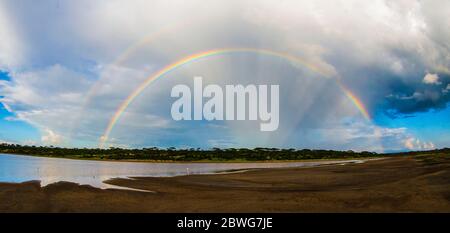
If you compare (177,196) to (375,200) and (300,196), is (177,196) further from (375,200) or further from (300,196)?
(375,200)

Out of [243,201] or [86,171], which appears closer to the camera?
[243,201]

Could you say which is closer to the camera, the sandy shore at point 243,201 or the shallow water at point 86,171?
the sandy shore at point 243,201

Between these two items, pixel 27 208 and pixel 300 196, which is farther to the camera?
pixel 300 196

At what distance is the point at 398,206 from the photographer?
74.2 ft

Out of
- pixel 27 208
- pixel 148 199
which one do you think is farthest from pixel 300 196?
pixel 27 208

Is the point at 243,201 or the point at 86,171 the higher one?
the point at 243,201

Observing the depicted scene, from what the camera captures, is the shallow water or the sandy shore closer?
the sandy shore

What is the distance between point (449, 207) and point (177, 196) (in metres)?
17.6

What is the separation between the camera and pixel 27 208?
23828 mm
